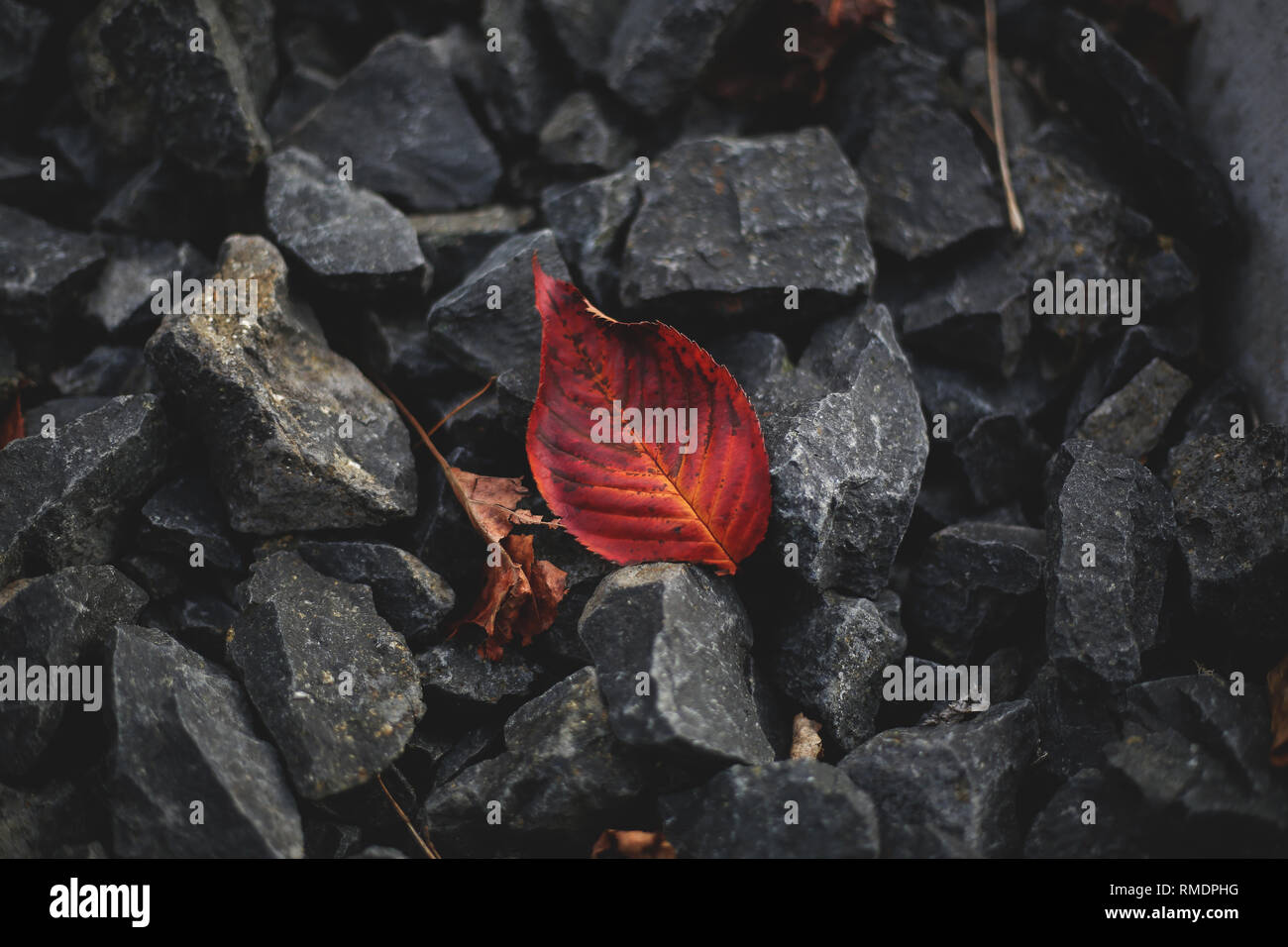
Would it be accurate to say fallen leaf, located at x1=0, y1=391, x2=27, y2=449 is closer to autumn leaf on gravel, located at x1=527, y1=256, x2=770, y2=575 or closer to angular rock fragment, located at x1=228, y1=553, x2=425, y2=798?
angular rock fragment, located at x1=228, y1=553, x2=425, y2=798

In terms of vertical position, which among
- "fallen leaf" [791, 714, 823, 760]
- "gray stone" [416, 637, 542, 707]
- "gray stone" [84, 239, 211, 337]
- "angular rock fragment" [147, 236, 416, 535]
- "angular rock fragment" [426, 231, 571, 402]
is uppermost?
"gray stone" [84, 239, 211, 337]

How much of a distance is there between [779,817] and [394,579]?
1.16 m

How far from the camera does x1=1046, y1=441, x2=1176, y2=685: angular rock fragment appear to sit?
227cm

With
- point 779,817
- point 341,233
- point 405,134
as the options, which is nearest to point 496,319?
point 341,233

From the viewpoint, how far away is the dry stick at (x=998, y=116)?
10.2 ft

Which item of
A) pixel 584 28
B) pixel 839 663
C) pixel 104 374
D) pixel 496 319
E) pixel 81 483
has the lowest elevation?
pixel 839 663

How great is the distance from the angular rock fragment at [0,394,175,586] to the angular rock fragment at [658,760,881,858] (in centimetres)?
169

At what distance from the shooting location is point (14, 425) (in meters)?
2.81

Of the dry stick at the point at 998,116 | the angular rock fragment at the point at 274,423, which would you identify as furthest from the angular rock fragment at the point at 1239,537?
the angular rock fragment at the point at 274,423

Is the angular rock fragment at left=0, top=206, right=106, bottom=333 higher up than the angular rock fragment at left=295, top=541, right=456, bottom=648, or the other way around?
the angular rock fragment at left=0, top=206, right=106, bottom=333

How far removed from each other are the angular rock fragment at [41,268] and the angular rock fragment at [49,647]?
1.00 meters

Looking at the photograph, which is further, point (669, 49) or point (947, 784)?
point (669, 49)

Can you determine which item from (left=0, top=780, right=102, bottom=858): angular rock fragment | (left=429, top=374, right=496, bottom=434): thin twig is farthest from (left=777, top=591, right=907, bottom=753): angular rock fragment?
(left=0, top=780, right=102, bottom=858): angular rock fragment

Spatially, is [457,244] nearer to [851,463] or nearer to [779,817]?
[851,463]
